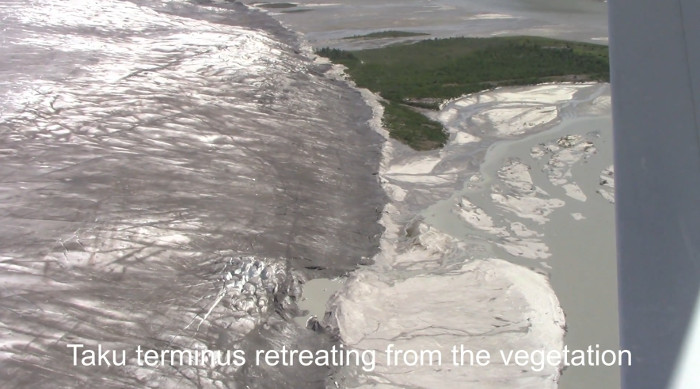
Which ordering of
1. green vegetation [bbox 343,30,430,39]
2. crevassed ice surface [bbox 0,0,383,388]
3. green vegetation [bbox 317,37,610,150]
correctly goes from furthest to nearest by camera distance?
green vegetation [bbox 343,30,430,39] → green vegetation [bbox 317,37,610,150] → crevassed ice surface [bbox 0,0,383,388]

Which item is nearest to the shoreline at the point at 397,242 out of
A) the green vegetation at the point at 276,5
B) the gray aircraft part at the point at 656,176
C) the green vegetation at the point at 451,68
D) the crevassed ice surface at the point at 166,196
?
the crevassed ice surface at the point at 166,196

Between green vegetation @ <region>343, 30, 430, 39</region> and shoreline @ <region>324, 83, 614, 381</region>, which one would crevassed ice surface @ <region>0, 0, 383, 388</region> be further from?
green vegetation @ <region>343, 30, 430, 39</region>

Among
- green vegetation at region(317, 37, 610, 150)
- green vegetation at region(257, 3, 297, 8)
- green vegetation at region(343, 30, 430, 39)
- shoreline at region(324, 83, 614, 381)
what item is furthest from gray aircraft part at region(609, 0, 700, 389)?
green vegetation at region(257, 3, 297, 8)

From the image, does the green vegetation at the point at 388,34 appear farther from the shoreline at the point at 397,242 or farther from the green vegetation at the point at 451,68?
the shoreline at the point at 397,242

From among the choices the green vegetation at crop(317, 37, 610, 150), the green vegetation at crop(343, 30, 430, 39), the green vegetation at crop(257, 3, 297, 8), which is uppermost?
the green vegetation at crop(257, 3, 297, 8)

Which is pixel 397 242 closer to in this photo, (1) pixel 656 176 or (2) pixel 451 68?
(1) pixel 656 176

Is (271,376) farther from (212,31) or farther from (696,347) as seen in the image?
(212,31)
